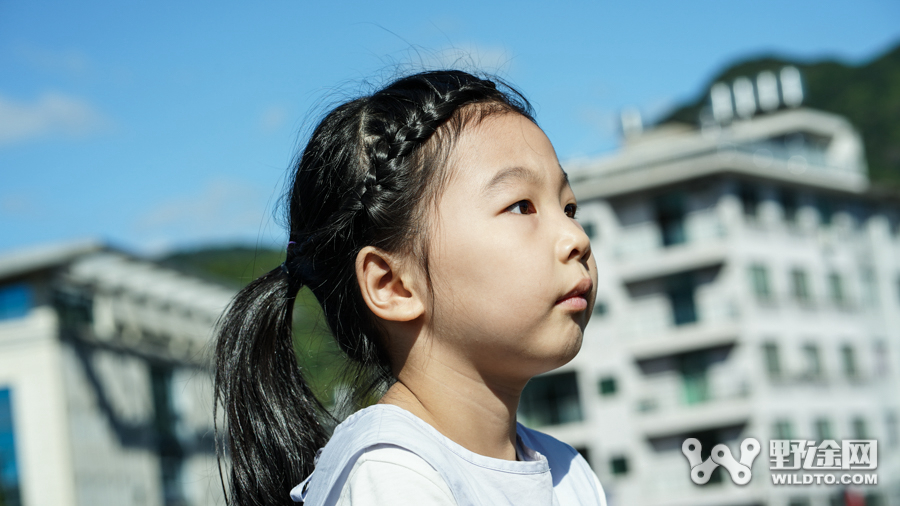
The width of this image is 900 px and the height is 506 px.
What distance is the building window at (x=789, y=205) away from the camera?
29547 mm

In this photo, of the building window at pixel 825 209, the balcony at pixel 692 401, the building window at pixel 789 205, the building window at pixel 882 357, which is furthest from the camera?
the building window at pixel 882 357

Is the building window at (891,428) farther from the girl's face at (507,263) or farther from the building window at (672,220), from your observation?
the girl's face at (507,263)

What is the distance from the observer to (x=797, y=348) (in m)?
28.2

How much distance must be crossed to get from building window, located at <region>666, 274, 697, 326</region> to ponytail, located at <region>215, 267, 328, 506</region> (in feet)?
91.0

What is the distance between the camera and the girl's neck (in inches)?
52.4

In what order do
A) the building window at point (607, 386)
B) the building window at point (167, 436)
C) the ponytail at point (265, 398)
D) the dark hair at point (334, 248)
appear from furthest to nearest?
the building window at point (607, 386), the building window at point (167, 436), the ponytail at point (265, 398), the dark hair at point (334, 248)

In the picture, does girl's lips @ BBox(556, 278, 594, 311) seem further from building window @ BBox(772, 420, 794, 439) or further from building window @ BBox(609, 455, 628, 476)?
building window @ BBox(772, 420, 794, 439)

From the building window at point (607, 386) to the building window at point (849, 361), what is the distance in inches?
301

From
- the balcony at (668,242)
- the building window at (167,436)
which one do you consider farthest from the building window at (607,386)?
the building window at (167,436)

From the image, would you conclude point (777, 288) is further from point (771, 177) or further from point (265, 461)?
point (265, 461)

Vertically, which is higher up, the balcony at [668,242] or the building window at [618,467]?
the balcony at [668,242]

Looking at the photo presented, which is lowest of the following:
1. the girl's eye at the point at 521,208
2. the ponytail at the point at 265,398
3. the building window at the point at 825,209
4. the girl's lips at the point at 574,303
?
the building window at the point at 825,209

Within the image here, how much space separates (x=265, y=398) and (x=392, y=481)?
50 cm

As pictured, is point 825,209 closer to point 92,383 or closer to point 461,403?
point 92,383
